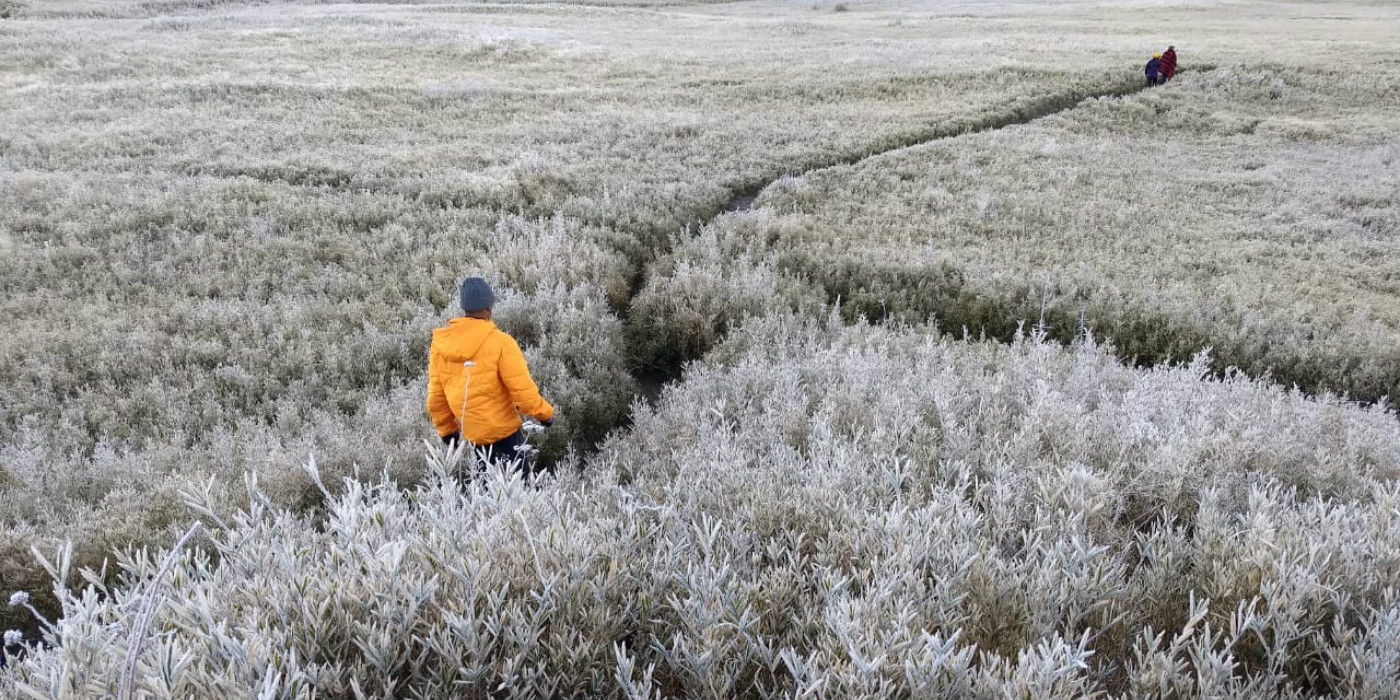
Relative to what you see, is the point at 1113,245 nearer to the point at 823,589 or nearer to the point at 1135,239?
the point at 1135,239

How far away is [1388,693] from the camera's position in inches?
91.3

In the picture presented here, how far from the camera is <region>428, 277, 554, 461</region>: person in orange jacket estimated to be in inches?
200

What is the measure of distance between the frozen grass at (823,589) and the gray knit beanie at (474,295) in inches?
67.7

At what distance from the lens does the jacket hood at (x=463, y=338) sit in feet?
16.6

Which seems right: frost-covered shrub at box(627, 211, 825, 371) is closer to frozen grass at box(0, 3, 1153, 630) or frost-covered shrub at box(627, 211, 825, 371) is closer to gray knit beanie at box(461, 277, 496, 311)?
frozen grass at box(0, 3, 1153, 630)

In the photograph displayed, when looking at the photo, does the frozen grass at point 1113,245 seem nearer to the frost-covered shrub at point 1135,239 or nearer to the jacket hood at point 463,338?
the frost-covered shrub at point 1135,239

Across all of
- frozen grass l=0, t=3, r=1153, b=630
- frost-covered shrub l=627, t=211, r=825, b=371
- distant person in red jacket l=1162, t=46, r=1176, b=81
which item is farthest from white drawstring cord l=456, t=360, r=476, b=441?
distant person in red jacket l=1162, t=46, r=1176, b=81

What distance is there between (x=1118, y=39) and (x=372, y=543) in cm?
4320

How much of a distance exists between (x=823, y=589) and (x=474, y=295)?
3.27m

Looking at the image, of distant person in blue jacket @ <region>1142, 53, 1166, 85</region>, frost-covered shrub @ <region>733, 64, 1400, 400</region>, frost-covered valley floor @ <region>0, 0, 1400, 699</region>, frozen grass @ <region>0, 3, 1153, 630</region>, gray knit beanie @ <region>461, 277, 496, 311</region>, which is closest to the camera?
frost-covered valley floor @ <region>0, 0, 1400, 699</region>

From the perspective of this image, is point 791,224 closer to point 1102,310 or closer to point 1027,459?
point 1102,310

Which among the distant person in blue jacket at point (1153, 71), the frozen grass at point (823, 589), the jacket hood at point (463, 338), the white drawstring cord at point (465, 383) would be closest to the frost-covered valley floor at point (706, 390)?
the frozen grass at point (823, 589)

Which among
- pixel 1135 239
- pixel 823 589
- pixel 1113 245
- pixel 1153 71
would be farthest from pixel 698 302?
pixel 1153 71

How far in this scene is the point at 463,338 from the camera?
200 inches
